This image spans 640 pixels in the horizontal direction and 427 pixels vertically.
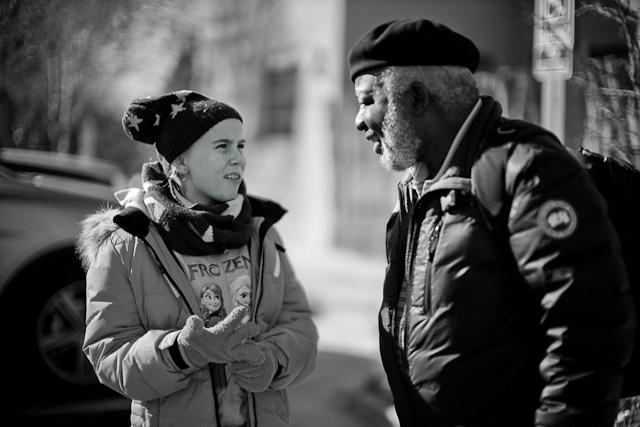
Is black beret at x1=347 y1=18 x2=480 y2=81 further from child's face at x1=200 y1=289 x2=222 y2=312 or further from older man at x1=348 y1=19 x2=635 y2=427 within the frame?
child's face at x1=200 y1=289 x2=222 y2=312

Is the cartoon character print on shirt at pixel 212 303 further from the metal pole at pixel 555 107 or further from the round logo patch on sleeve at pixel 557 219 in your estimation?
the metal pole at pixel 555 107

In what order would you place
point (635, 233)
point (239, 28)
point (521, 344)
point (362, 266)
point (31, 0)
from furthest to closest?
point (239, 28), point (362, 266), point (31, 0), point (635, 233), point (521, 344)

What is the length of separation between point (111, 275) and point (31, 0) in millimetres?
3912

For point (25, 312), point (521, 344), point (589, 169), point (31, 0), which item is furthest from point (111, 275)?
point (31, 0)

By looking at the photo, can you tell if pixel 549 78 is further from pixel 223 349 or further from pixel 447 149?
pixel 223 349

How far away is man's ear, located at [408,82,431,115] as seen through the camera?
198 cm

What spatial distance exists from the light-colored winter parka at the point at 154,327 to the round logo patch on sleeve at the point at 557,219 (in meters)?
1.15

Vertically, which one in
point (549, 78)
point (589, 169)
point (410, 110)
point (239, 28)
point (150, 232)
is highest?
point (239, 28)

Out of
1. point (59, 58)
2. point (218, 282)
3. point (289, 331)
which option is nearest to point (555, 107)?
point (289, 331)

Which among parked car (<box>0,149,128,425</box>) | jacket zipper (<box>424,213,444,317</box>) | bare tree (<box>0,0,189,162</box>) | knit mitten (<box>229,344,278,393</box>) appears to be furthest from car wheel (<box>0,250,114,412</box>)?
jacket zipper (<box>424,213,444,317</box>)

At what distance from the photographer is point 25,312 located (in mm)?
4328

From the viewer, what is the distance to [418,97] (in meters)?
2.00

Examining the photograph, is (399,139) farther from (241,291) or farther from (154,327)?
(154,327)

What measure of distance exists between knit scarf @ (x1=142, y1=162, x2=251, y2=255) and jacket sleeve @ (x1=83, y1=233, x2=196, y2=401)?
0.50 feet
